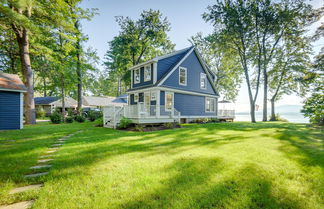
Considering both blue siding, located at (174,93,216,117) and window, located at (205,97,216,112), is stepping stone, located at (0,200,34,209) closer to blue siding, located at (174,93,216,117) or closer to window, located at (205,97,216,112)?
blue siding, located at (174,93,216,117)

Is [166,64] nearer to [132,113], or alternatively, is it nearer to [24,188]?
[132,113]

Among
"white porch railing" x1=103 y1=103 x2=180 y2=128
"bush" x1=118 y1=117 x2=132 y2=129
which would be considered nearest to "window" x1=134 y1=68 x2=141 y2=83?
"white porch railing" x1=103 y1=103 x2=180 y2=128

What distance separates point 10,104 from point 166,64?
482 inches

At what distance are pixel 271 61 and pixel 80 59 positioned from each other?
26.0 metres

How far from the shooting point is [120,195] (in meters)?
2.24

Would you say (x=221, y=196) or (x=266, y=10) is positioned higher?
(x=266, y=10)

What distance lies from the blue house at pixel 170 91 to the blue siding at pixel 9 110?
5.96 metres

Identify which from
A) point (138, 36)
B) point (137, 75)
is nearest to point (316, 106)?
point (137, 75)

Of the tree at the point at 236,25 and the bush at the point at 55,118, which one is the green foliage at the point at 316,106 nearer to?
the tree at the point at 236,25

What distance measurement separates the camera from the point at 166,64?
14680 millimetres

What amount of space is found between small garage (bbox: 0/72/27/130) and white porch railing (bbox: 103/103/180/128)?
5775 mm

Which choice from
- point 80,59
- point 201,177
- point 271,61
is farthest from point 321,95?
point 80,59

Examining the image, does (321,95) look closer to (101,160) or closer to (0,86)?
(101,160)

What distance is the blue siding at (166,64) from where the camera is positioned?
14039 millimetres
